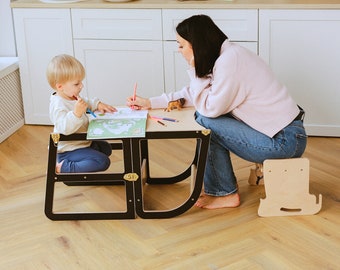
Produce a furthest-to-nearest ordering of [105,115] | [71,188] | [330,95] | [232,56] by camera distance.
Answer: [330,95]
[71,188]
[105,115]
[232,56]

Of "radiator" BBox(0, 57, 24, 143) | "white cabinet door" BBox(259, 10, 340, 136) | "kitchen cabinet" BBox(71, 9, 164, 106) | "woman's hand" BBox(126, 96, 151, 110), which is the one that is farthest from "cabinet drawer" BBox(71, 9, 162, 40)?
"woman's hand" BBox(126, 96, 151, 110)

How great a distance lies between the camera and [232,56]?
8.68 feet

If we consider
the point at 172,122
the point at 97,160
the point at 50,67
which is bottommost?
the point at 97,160

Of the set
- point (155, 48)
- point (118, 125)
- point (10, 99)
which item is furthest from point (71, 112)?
point (10, 99)

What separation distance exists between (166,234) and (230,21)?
4.38 feet

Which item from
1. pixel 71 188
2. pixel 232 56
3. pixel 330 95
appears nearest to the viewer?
pixel 232 56

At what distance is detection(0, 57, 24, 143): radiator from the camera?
12.4 feet

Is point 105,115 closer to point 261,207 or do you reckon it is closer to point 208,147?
point 208,147

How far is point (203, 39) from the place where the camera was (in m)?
2.69

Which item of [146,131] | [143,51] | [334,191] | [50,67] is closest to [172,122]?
[146,131]

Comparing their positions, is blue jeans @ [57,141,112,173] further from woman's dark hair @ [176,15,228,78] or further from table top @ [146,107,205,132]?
woman's dark hair @ [176,15,228,78]

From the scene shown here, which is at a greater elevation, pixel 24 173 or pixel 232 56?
pixel 232 56

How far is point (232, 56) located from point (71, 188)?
3.27 ft

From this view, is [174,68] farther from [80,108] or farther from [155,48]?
[80,108]
